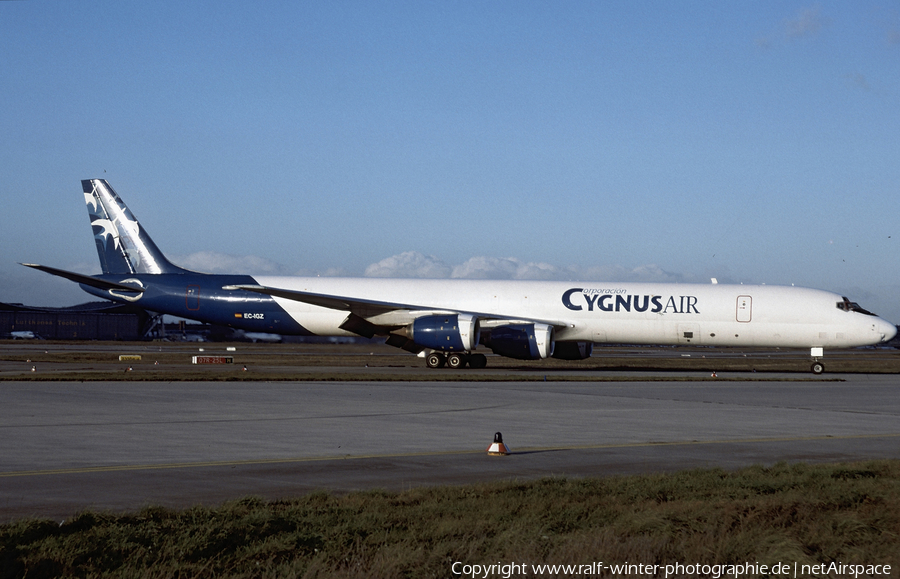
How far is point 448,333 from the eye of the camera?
37.5m

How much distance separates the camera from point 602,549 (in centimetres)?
673

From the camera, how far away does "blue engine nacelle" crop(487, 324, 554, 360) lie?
121ft

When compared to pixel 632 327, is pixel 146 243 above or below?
above

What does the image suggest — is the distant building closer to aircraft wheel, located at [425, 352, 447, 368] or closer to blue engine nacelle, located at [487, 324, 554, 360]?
aircraft wheel, located at [425, 352, 447, 368]

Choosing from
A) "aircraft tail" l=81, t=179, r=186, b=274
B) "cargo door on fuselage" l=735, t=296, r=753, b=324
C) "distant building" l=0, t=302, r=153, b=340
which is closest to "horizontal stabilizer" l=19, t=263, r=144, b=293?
"aircraft tail" l=81, t=179, r=186, b=274

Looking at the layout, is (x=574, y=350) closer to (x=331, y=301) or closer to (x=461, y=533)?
(x=331, y=301)

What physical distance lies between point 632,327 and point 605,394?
546 inches

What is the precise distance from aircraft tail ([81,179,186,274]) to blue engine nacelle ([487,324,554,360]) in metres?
17.1

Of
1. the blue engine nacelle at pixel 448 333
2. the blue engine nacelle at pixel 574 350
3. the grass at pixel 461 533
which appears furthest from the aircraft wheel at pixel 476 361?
the grass at pixel 461 533

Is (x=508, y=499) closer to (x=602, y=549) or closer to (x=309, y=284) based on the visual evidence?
(x=602, y=549)

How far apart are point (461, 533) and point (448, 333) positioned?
30.2 meters

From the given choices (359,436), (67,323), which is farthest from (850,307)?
(67,323)

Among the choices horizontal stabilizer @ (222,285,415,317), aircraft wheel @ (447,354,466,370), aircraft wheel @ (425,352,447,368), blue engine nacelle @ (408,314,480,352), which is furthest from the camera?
aircraft wheel @ (425,352,447,368)

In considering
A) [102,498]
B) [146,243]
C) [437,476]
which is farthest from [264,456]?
[146,243]
